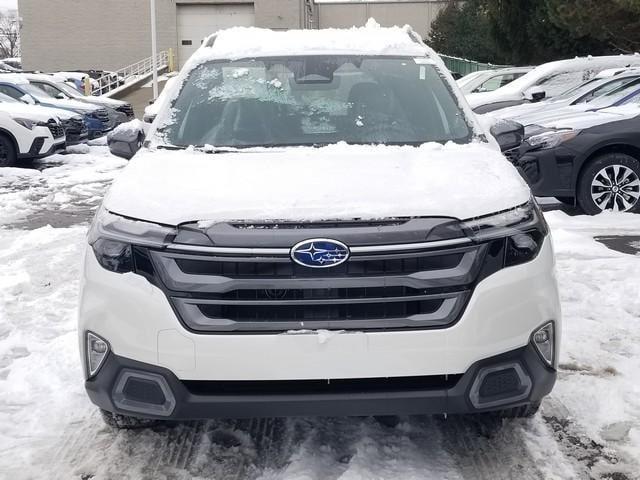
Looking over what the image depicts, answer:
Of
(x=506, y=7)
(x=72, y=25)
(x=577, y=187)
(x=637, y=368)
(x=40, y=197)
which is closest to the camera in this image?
(x=637, y=368)

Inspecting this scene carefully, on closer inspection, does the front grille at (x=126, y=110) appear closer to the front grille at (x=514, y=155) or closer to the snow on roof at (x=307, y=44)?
the front grille at (x=514, y=155)

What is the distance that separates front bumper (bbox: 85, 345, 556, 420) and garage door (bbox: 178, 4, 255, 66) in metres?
48.6

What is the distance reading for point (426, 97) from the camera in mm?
4363

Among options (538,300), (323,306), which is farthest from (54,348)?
(538,300)

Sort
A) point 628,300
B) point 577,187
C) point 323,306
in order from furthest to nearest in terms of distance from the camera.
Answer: point 577,187
point 628,300
point 323,306

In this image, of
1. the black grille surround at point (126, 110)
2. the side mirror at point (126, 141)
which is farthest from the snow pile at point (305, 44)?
the black grille surround at point (126, 110)

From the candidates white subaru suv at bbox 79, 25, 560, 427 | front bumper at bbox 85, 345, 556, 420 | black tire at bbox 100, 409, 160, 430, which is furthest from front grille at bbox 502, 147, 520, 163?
black tire at bbox 100, 409, 160, 430

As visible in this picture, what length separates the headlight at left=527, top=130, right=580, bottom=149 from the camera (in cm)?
803

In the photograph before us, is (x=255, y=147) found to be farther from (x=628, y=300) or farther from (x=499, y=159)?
(x=628, y=300)

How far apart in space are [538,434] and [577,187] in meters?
5.20

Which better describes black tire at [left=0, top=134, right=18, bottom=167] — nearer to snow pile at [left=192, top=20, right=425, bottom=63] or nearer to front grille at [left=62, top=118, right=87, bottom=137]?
front grille at [left=62, top=118, right=87, bottom=137]

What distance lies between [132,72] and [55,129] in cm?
3498

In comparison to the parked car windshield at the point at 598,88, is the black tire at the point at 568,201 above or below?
below

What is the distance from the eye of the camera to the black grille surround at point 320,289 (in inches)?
109
